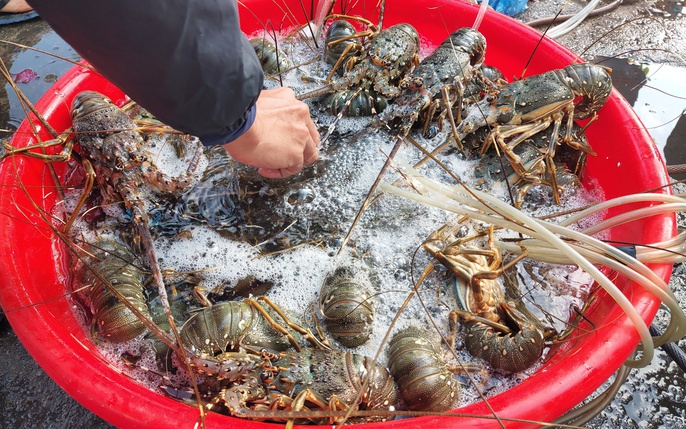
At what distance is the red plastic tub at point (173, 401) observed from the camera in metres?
1.41

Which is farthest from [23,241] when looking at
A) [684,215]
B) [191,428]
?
[684,215]

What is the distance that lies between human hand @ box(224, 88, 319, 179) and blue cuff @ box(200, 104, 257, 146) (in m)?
0.07

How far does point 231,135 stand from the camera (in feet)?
4.22

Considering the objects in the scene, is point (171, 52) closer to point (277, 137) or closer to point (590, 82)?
point (277, 137)

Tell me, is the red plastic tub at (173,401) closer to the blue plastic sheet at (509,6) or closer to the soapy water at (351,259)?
the soapy water at (351,259)

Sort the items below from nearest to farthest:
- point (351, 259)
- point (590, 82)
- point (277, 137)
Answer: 1. point (277, 137)
2. point (351, 259)
3. point (590, 82)

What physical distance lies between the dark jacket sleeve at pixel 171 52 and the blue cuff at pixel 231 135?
51 millimetres

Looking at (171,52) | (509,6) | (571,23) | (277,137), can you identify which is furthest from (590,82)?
(171,52)

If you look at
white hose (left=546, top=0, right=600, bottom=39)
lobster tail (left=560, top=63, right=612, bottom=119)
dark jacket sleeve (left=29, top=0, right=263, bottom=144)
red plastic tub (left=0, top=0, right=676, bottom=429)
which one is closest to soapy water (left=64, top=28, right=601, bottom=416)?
red plastic tub (left=0, top=0, right=676, bottom=429)

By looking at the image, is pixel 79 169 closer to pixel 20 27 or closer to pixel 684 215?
pixel 20 27

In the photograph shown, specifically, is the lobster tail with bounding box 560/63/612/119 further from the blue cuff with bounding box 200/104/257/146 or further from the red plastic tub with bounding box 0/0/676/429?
the blue cuff with bounding box 200/104/257/146

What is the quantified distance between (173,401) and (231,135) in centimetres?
80

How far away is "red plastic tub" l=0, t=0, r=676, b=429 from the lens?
55.4 inches

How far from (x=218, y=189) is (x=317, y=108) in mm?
774
